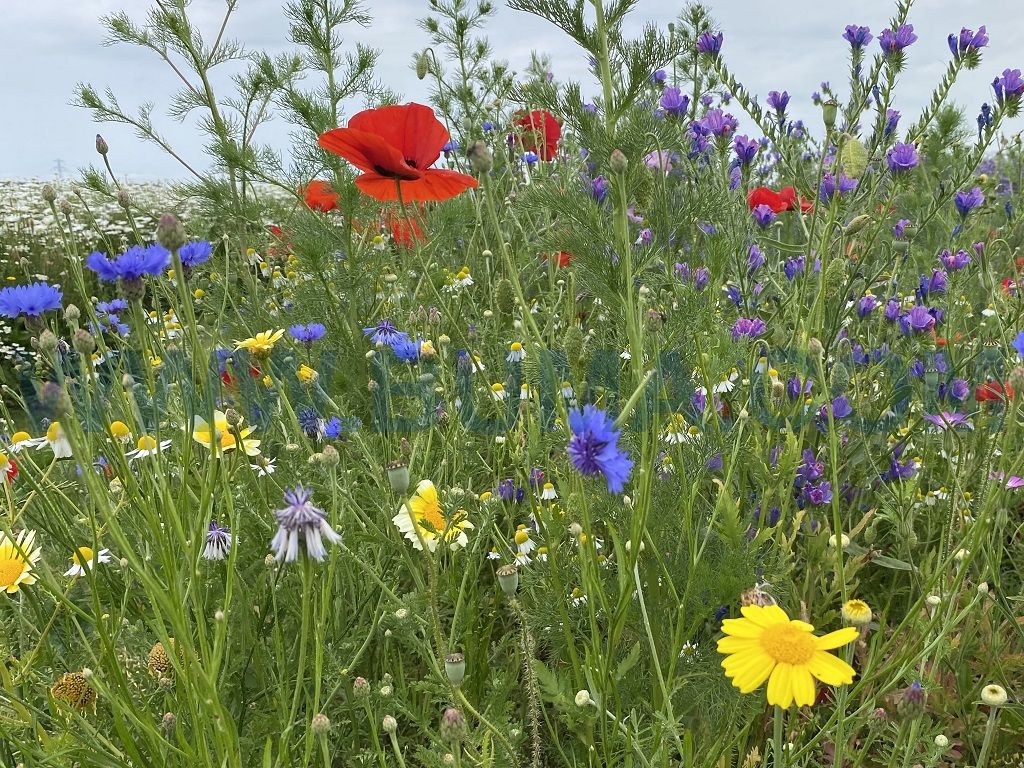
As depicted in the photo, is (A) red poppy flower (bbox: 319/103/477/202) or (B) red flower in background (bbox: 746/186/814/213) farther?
(B) red flower in background (bbox: 746/186/814/213)

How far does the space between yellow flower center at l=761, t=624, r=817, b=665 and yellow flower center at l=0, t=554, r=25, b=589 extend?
1070mm

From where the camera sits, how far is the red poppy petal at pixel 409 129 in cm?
167

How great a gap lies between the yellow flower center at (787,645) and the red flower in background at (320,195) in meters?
1.84

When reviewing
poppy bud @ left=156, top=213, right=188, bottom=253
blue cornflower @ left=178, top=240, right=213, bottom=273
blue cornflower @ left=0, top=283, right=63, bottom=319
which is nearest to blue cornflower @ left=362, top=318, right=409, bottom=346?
blue cornflower @ left=178, top=240, right=213, bottom=273

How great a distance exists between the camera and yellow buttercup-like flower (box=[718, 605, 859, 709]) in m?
0.75

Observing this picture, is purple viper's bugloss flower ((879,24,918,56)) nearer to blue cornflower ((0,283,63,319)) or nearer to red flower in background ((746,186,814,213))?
red flower in background ((746,186,814,213))

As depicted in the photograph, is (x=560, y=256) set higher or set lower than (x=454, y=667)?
higher

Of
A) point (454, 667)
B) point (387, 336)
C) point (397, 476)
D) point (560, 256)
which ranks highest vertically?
point (560, 256)

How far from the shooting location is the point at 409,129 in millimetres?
1729

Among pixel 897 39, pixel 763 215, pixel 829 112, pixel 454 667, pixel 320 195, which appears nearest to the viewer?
pixel 454 667

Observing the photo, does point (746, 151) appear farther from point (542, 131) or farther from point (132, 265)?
point (132, 265)

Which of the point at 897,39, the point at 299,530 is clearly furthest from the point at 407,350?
the point at 897,39

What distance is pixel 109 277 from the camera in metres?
1.03

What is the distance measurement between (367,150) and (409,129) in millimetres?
163
